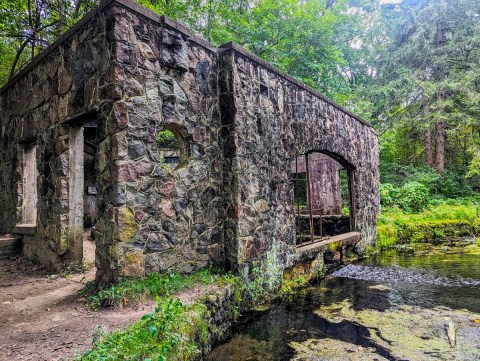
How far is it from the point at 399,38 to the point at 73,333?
63.6ft

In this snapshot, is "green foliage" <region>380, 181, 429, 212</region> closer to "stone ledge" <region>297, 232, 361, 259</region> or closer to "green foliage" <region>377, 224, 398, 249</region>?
"green foliage" <region>377, 224, 398, 249</region>

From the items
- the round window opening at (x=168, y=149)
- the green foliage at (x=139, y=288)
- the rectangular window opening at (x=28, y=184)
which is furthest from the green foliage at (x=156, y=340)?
the rectangular window opening at (x=28, y=184)

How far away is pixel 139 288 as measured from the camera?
3332 mm

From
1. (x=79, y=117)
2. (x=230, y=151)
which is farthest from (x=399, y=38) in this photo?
(x=79, y=117)

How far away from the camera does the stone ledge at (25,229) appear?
5.44 metres

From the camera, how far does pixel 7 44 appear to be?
10883 millimetres

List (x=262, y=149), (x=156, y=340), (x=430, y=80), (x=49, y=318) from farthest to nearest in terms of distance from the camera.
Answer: (x=430, y=80), (x=262, y=149), (x=49, y=318), (x=156, y=340)

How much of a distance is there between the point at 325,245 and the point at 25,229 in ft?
17.9

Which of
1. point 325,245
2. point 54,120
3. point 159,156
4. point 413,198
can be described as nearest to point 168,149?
point 54,120

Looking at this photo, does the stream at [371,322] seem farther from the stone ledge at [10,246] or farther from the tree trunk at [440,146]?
the tree trunk at [440,146]

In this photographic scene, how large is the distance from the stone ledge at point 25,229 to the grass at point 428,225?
851 centimetres

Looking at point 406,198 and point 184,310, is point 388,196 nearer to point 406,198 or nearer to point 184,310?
point 406,198

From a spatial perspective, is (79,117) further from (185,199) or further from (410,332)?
(410,332)

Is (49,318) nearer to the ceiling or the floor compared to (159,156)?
nearer to the floor
